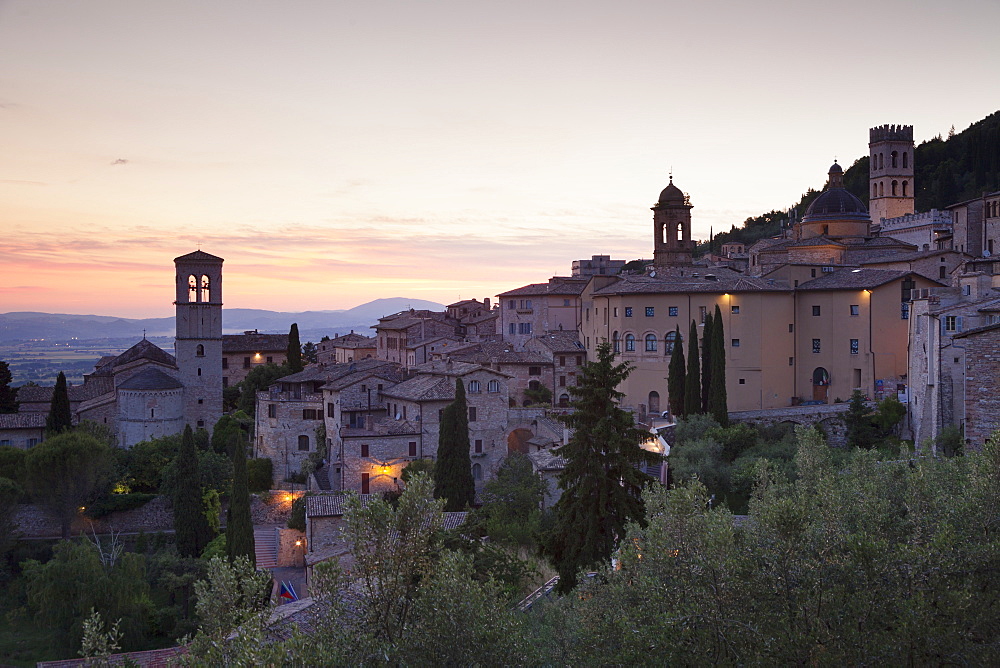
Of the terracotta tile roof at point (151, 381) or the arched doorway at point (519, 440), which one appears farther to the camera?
the terracotta tile roof at point (151, 381)

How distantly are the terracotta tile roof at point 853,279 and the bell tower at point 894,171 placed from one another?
38.2m

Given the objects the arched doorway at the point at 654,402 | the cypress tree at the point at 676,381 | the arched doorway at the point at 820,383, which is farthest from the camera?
the arched doorway at the point at 654,402

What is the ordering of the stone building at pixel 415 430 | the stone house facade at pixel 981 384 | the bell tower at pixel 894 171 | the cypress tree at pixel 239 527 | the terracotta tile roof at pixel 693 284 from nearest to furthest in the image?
the stone house facade at pixel 981 384 → the cypress tree at pixel 239 527 → the stone building at pixel 415 430 → the terracotta tile roof at pixel 693 284 → the bell tower at pixel 894 171

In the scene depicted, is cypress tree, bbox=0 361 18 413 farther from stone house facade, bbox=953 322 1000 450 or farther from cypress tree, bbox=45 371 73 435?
stone house facade, bbox=953 322 1000 450

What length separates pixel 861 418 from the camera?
33.6 metres

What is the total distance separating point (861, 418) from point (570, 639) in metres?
25.1

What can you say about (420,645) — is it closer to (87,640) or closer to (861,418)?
(87,640)

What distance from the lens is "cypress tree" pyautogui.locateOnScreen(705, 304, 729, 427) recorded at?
35.5 metres

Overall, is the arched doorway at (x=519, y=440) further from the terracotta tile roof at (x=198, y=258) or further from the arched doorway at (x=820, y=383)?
the terracotta tile roof at (x=198, y=258)

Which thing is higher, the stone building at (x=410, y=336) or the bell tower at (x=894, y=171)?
the bell tower at (x=894, y=171)

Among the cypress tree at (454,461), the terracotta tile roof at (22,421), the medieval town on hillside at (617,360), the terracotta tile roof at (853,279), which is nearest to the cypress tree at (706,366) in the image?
the medieval town on hillside at (617,360)

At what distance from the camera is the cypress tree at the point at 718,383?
35.5 metres

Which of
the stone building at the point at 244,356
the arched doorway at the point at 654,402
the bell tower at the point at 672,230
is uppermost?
the bell tower at the point at 672,230

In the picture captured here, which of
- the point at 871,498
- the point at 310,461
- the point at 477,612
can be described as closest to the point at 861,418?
the point at 871,498
